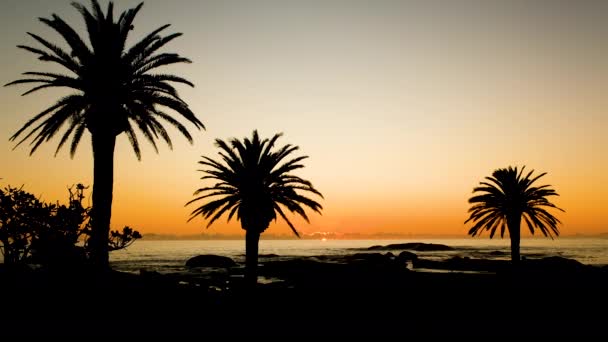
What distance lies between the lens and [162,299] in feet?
54.6

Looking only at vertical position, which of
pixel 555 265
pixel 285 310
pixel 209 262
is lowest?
pixel 209 262

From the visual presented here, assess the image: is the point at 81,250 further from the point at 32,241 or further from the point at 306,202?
the point at 306,202

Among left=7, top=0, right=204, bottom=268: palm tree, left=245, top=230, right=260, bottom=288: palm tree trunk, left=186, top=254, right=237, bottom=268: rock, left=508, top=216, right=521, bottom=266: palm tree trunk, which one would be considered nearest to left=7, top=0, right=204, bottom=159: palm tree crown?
left=7, top=0, right=204, bottom=268: palm tree

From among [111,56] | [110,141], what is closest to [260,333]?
[110,141]

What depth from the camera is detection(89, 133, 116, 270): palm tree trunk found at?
1902 cm

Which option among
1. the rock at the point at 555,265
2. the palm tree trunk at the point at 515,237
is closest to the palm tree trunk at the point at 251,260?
the palm tree trunk at the point at 515,237

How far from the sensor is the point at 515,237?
3666 centimetres

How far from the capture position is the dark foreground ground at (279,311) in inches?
498

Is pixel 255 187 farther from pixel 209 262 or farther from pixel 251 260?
pixel 209 262

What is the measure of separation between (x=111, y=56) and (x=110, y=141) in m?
3.94

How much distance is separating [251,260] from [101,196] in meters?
10.3

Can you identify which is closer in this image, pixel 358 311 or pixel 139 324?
pixel 139 324

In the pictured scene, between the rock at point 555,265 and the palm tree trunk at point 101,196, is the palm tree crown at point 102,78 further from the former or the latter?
the rock at point 555,265

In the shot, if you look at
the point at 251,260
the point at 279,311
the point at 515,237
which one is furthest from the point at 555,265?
the point at 279,311
